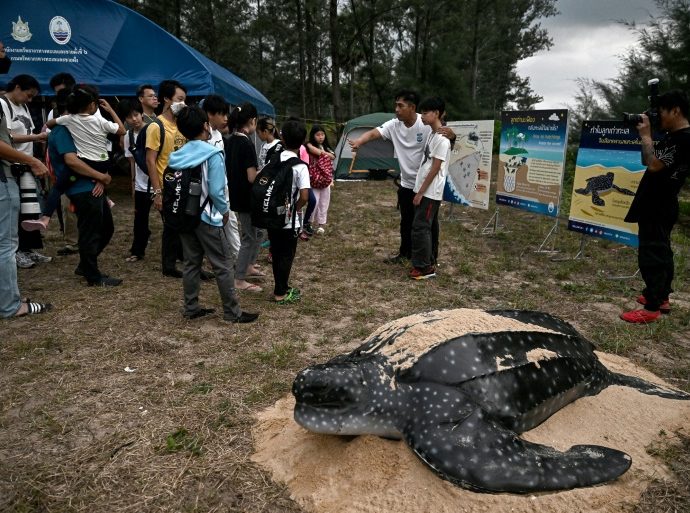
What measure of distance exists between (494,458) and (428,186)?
10.7ft

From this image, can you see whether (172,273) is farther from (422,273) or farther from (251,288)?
(422,273)

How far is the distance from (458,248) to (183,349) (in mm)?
4262

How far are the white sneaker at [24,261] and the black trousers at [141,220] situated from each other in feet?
3.37

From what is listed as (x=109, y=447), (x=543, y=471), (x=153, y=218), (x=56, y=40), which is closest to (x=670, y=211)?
(x=543, y=471)

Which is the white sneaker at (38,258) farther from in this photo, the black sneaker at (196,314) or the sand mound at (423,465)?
the sand mound at (423,465)

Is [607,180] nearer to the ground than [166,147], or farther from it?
nearer to the ground

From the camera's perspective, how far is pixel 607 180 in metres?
5.40

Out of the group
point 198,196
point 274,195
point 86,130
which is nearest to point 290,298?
point 274,195

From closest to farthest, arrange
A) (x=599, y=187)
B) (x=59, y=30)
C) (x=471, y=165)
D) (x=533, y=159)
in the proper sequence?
(x=599, y=187) → (x=533, y=159) → (x=471, y=165) → (x=59, y=30)

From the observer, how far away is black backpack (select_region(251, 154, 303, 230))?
378 cm

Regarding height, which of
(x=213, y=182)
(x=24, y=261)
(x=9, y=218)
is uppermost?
(x=213, y=182)

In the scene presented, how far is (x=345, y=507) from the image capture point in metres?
1.85

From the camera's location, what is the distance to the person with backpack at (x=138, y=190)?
16.8 ft

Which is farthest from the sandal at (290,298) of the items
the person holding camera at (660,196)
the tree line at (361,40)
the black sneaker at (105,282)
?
the tree line at (361,40)
